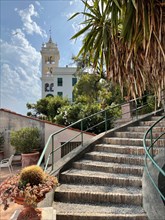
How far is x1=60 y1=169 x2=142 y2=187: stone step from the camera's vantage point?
428 centimetres

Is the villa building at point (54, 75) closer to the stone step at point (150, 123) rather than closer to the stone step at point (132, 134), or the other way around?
the stone step at point (150, 123)

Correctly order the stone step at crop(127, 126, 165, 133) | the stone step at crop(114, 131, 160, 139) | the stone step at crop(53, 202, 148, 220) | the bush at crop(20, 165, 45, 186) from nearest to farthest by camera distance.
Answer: the bush at crop(20, 165, 45, 186) < the stone step at crop(53, 202, 148, 220) < the stone step at crop(114, 131, 160, 139) < the stone step at crop(127, 126, 165, 133)

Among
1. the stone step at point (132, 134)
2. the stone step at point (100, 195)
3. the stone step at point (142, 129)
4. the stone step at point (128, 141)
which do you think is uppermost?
the stone step at point (142, 129)

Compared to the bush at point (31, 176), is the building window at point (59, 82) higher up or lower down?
higher up

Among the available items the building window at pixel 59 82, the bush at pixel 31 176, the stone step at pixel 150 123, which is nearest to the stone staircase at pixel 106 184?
the stone step at pixel 150 123

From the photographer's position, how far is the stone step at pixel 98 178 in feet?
14.0

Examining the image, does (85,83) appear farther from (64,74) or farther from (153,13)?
(64,74)

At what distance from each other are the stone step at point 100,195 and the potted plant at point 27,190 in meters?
1.12

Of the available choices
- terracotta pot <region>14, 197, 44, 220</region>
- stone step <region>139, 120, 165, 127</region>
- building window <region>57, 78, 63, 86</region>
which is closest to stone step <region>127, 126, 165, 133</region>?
stone step <region>139, 120, 165, 127</region>

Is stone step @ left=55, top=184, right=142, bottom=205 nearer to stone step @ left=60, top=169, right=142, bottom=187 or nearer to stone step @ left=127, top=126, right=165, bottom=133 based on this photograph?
stone step @ left=60, top=169, right=142, bottom=187

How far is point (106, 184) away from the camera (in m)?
4.44

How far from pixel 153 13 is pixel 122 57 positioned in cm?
113

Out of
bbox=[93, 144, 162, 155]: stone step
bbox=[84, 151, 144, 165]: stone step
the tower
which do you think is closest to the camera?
bbox=[84, 151, 144, 165]: stone step

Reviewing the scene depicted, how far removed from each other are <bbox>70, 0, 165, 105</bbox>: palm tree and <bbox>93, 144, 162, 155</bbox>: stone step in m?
1.52
